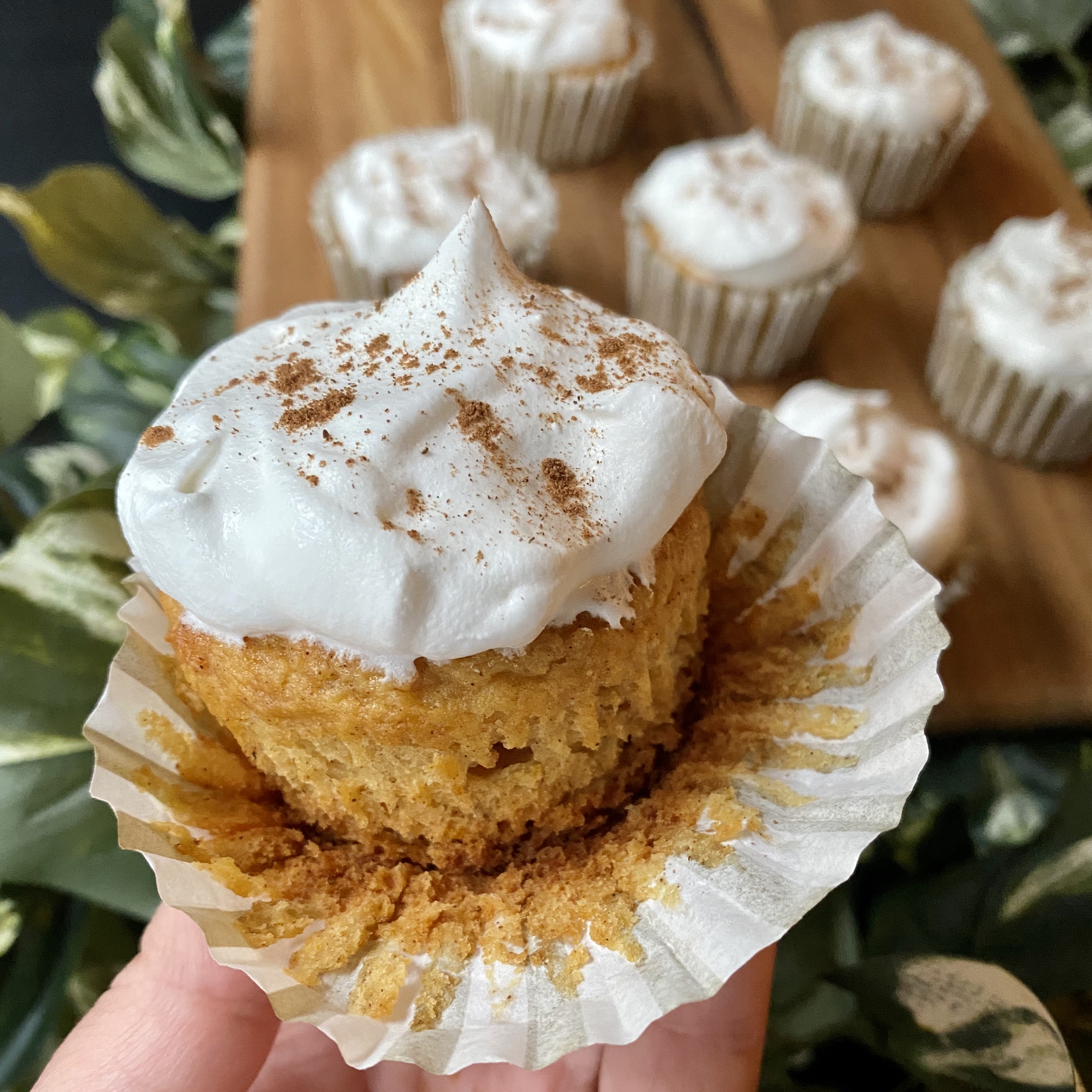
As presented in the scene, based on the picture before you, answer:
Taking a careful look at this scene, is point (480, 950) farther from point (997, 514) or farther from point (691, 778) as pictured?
point (997, 514)

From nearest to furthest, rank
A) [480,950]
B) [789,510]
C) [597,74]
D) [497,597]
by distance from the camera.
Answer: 1. [497,597]
2. [480,950]
3. [789,510]
4. [597,74]

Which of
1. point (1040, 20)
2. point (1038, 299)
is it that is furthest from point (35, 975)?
point (1040, 20)

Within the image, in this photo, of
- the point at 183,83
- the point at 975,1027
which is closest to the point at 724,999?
the point at 975,1027

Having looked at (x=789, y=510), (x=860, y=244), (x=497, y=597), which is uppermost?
(x=497, y=597)

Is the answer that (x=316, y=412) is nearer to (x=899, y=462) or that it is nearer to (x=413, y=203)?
(x=899, y=462)

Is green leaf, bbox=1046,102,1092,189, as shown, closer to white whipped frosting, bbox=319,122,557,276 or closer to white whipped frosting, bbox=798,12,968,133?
white whipped frosting, bbox=798,12,968,133

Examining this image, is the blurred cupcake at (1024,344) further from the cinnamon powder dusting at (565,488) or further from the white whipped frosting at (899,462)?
the cinnamon powder dusting at (565,488)
